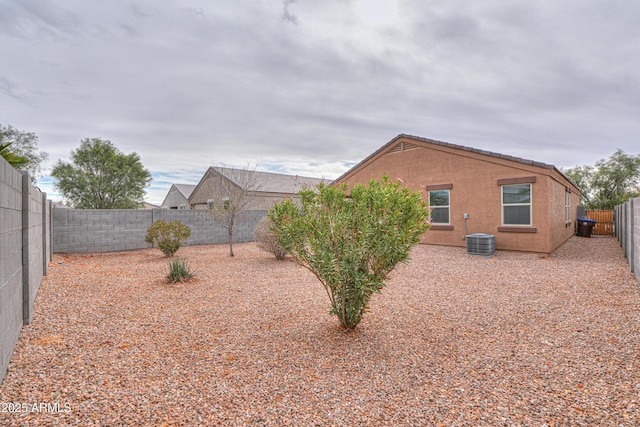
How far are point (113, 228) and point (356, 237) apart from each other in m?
12.6

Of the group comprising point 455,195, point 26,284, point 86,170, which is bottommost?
point 26,284

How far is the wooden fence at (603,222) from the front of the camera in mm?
17658

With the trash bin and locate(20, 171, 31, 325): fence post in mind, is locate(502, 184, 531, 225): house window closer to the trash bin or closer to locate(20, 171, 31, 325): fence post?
the trash bin

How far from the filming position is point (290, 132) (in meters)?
15.5

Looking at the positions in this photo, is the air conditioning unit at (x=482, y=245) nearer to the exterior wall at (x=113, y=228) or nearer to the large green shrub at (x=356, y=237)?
the large green shrub at (x=356, y=237)

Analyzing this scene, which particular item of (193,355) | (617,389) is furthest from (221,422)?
(617,389)

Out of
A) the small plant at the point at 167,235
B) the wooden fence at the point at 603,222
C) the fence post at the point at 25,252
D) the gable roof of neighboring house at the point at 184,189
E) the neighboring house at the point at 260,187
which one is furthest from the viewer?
the gable roof of neighboring house at the point at 184,189

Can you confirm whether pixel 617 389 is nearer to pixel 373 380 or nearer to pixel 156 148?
pixel 373 380

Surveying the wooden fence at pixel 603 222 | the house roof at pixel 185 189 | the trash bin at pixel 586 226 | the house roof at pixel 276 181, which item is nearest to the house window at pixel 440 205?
the trash bin at pixel 586 226

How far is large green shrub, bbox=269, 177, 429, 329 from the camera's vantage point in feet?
12.1

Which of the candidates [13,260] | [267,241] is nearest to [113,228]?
[267,241]

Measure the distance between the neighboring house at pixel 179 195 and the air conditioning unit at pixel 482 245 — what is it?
24.4 metres

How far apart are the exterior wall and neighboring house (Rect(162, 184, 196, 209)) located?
14.4 m

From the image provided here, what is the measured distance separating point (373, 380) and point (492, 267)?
7.25m
